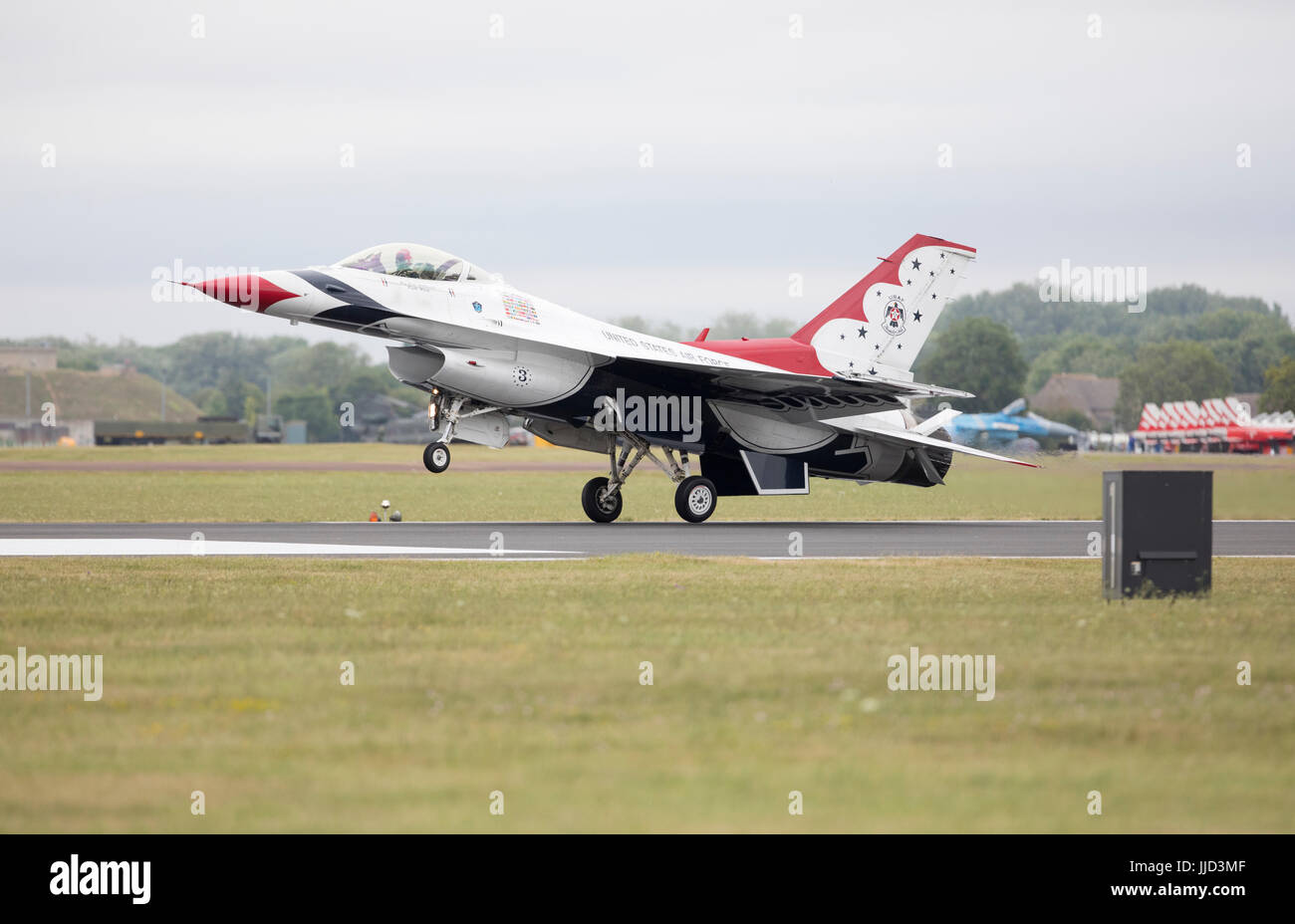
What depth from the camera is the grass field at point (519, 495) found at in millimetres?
23594

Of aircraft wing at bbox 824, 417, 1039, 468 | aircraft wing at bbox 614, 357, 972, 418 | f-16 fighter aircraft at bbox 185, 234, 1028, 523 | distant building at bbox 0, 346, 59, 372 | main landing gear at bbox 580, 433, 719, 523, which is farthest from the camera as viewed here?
distant building at bbox 0, 346, 59, 372

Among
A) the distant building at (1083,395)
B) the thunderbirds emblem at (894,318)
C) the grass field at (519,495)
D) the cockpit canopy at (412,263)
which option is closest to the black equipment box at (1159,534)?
the grass field at (519,495)

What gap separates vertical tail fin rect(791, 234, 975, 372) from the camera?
2733cm

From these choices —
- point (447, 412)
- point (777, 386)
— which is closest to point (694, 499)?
point (777, 386)

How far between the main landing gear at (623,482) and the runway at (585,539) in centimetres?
34

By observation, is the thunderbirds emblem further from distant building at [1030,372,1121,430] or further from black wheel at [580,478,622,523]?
distant building at [1030,372,1121,430]

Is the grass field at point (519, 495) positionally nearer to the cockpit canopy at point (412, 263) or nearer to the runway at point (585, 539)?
the runway at point (585, 539)

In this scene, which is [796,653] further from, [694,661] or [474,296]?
[474,296]

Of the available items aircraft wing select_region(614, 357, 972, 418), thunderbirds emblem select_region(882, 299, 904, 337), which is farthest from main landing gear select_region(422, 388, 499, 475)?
thunderbirds emblem select_region(882, 299, 904, 337)

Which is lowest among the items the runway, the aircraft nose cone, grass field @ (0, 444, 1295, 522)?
the runway

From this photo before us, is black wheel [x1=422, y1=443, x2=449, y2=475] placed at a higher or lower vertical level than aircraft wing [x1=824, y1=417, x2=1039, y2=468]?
lower

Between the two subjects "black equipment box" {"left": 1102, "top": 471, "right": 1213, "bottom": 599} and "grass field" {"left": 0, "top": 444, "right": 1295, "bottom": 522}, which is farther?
"grass field" {"left": 0, "top": 444, "right": 1295, "bottom": 522}

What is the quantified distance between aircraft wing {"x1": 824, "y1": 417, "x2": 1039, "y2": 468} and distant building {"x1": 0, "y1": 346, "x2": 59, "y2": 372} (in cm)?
15039
